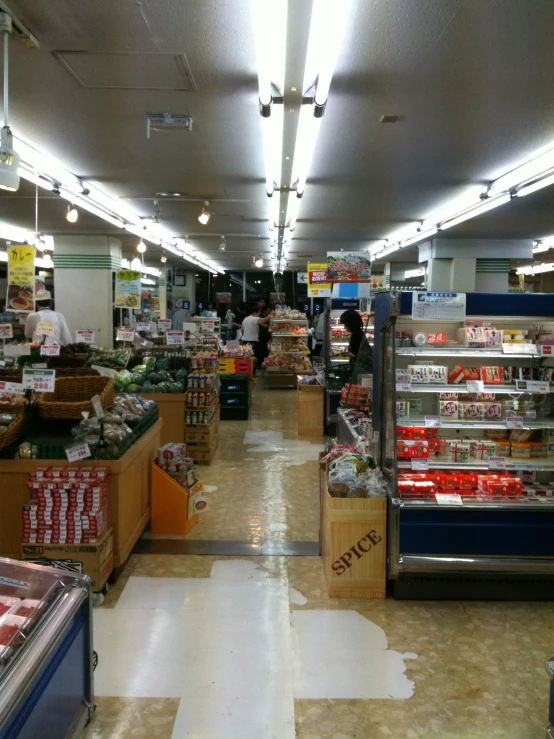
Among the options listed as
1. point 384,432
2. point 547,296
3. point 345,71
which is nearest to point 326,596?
point 384,432

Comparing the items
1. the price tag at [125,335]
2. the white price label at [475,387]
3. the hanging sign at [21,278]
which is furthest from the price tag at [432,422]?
the price tag at [125,335]

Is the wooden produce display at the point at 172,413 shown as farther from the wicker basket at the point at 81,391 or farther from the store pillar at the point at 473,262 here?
the store pillar at the point at 473,262

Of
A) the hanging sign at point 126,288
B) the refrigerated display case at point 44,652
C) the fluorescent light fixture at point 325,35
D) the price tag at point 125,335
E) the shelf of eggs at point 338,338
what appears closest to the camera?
the refrigerated display case at point 44,652

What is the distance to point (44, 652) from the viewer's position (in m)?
2.30

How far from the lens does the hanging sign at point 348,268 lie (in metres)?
10.5

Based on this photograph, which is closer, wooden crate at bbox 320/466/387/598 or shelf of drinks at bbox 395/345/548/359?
wooden crate at bbox 320/466/387/598

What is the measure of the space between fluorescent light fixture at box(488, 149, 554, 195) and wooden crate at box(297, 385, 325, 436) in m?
4.00

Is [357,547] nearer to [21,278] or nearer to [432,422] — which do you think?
[432,422]

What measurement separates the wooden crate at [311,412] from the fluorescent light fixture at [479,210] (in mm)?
3799

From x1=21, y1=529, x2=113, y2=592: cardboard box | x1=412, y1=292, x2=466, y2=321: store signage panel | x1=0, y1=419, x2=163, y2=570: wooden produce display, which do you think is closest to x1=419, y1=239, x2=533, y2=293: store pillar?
x1=412, y1=292, x2=466, y2=321: store signage panel

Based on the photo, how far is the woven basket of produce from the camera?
14.3 feet

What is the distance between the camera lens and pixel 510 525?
4.26 m

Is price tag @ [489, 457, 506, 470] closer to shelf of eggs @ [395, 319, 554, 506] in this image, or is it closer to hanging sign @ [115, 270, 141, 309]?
shelf of eggs @ [395, 319, 554, 506]

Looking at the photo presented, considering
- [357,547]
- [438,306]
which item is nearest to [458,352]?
[438,306]
